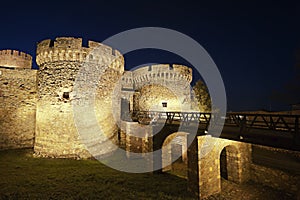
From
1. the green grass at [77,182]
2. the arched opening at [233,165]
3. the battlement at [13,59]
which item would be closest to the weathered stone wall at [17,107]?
the green grass at [77,182]

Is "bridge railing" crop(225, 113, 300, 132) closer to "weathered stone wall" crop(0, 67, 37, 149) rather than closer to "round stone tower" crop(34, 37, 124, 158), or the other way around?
"round stone tower" crop(34, 37, 124, 158)

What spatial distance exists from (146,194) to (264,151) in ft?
31.9

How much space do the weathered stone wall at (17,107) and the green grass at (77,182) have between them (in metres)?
3.47

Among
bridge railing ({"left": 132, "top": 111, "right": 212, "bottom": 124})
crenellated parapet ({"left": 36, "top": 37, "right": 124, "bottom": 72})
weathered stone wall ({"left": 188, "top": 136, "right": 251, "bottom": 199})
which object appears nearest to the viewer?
weathered stone wall ({"left": 188, "top": 136, "right": 251, "bottom": 199})

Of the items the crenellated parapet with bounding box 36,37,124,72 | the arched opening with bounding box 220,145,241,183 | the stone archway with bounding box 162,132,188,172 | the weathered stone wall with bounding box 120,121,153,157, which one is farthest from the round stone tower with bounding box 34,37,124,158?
the arched opening with bounding box 220,145,241,183

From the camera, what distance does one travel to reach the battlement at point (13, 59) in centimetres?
1778

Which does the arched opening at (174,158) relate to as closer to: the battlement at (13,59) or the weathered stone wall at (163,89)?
the weathered stone wall at (163,89)

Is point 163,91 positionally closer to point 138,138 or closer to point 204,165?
point 138,138

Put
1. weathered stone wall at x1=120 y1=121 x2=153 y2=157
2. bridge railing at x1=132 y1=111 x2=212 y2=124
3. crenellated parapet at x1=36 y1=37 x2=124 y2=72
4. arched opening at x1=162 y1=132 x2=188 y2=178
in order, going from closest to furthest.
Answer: bridge railing at x1=132 y1=111 x2=212 y2=124, arched opening at x1=162 y1=132 x2=188 y2=178, weathered stone wall at x1=120 y1=121 x2=153 y2=157, crenellated parapet at x1=36 y1=37 x2=124 y2=72

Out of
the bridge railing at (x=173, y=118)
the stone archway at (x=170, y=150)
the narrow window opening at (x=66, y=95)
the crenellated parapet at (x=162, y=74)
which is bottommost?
the stone archway at (x=170, y=150)

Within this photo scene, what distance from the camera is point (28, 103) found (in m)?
15.0

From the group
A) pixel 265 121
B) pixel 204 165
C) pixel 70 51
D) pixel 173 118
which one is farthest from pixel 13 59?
pixel 265 121

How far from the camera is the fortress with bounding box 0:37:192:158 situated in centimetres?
1205

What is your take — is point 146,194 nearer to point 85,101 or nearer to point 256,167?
point 256,167
